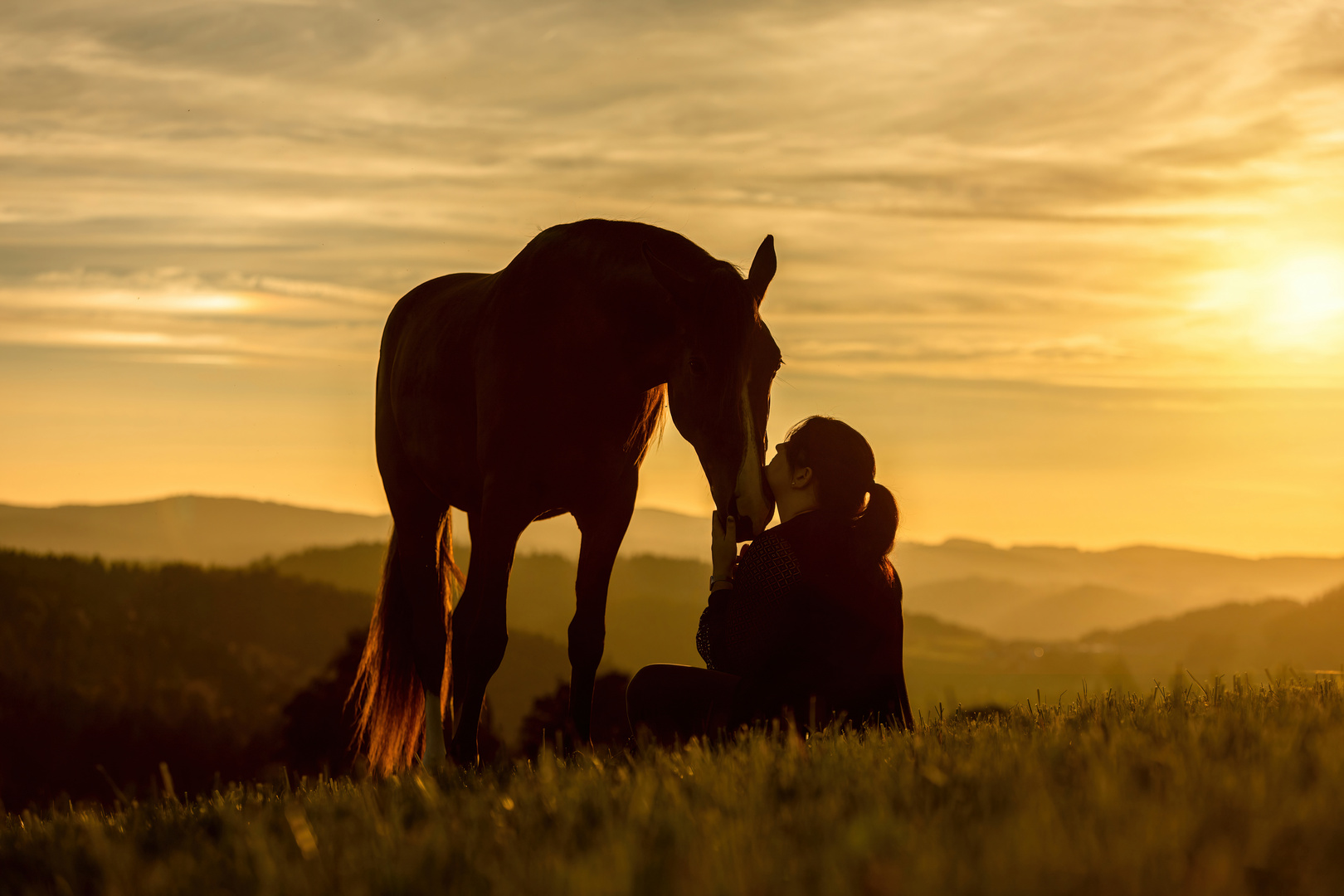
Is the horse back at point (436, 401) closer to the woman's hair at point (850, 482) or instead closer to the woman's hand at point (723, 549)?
the woman's hand at point (723, 549)

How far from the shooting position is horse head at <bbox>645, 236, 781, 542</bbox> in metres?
5.64

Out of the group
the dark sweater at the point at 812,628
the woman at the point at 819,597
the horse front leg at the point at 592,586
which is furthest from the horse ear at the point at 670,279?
the horse front leg at the point at 592,586

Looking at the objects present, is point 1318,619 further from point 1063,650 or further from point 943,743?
point 1063,650

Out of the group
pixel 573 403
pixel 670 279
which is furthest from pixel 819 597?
pixel 573 403

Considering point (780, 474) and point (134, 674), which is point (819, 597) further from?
point (134, 674)

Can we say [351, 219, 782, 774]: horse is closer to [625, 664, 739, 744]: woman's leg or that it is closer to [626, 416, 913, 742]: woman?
[626, 416, 913, 742]: woman

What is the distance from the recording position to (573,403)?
6.69 m

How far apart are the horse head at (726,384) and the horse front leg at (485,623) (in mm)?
1414

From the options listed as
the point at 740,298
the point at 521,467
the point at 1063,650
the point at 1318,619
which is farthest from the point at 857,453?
the point at 1063,650

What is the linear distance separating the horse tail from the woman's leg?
2.78m

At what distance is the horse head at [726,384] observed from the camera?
5.64 meters

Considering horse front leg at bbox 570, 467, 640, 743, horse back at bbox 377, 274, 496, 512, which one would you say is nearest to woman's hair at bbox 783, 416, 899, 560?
horse front leg at bbox 570, 467, 640, 743

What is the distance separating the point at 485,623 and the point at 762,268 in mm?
2679

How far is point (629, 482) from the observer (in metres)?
7.32
